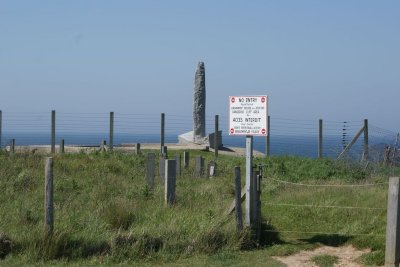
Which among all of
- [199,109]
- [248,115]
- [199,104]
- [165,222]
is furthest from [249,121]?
[199,104]

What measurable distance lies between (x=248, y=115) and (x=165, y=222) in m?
2.26

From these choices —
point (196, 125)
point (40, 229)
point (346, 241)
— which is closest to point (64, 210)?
point (40, 229)

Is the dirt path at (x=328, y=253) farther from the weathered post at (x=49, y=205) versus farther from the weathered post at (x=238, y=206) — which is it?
the weathered post at (x=49, y=205)

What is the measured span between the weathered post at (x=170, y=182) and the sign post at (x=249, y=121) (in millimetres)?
1544

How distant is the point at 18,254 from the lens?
9.69 metres

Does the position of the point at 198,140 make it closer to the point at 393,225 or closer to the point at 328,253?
the point at 328,253

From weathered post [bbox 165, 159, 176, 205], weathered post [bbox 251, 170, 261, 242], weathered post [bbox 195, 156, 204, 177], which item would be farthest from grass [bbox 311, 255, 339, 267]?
weathered post [bbox 195, 156, 204, 177]

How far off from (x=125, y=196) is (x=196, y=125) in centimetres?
2051

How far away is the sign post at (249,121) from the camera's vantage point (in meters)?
11.5

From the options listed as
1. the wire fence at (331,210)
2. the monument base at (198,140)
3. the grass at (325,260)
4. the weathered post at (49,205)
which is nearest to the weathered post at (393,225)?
the grass at (325,260)

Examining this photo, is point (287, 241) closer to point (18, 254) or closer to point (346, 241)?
point (346, 241)

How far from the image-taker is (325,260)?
414 inches

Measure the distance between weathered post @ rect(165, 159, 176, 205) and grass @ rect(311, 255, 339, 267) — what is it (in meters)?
3.17

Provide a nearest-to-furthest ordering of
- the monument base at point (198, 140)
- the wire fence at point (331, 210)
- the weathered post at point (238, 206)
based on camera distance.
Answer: the weathered post at point (238, 206)
the wire fence at point (331, 210)
the monument base at point (198, 140)
